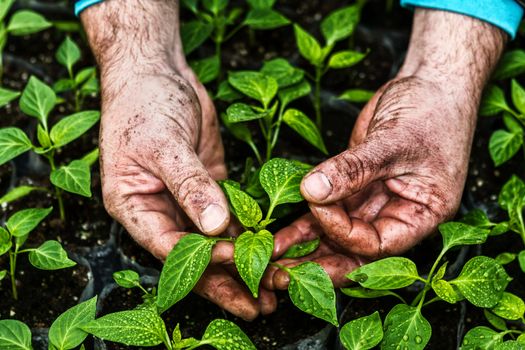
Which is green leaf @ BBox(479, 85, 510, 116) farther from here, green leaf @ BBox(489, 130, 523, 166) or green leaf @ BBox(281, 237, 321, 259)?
green leaf @ BBox(281, 237, 321, 259)

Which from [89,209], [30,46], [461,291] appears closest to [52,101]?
[89,209]

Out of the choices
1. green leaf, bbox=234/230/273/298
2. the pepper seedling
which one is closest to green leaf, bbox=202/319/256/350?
green leaf, bbox=234/230/273/298

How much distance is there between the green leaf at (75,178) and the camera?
1435 mm

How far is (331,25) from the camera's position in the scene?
1928 mm

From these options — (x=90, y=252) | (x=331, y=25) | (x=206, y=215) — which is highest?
(x=331, y=25)

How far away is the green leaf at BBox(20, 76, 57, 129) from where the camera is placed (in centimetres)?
164

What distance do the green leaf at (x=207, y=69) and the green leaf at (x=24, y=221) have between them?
0.55 meters

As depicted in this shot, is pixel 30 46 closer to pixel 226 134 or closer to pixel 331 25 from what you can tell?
pixel 226 134

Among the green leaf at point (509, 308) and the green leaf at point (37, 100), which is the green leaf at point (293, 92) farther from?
the green leaf at point (509, 308)

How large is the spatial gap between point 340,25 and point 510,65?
446mm

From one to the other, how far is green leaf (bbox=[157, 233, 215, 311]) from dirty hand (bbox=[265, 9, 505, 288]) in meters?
0.21

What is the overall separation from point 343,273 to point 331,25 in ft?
2.53

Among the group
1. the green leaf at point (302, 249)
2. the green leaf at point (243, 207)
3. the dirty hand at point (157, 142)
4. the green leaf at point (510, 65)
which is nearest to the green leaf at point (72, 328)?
the dirty hand at point (157, 142)

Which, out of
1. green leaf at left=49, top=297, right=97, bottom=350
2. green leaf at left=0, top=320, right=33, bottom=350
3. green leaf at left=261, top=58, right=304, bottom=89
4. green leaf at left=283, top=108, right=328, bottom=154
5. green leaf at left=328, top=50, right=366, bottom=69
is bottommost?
green leaf at left=0, top=320, right=33, bottom=350
